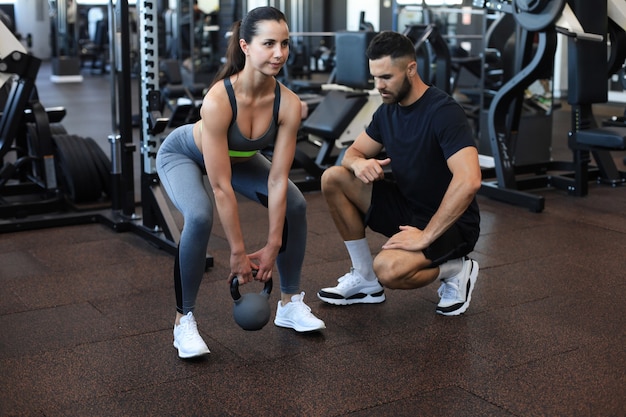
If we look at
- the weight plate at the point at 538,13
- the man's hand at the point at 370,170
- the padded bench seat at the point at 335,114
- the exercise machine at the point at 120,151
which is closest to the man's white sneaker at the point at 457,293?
the man's hand at the point at 370,170

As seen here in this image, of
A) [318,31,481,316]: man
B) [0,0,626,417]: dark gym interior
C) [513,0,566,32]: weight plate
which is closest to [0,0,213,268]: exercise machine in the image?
[0,0,626,417]: dark gym interior

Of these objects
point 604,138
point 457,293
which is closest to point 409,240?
point 457,293

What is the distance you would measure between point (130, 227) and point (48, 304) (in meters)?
1.06

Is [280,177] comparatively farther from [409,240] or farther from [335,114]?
[335,114]

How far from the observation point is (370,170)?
104 inches

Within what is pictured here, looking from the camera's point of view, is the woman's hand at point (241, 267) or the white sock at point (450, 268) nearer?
the woman's hand at point (241, 267)

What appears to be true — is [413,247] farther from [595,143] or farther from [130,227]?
[595,143]

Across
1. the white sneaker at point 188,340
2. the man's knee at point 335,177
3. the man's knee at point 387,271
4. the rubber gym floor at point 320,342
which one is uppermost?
the man's knee at point 335,177

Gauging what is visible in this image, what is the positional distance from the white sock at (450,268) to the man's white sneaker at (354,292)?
0.88 feet

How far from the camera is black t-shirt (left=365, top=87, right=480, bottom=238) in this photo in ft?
8.32

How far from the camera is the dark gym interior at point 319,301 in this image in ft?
7.05

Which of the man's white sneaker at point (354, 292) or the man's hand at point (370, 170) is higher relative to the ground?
the man's hand at point (370, 170)

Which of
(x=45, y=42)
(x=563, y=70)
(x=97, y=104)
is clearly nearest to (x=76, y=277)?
(x=97, y=104)

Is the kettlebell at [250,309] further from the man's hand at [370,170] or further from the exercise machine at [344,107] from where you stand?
the exercise machine at [344,107]
